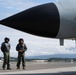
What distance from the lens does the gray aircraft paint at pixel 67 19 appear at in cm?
1088

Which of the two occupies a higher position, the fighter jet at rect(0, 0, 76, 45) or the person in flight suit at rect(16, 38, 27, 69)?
the fighter jet at rect(0, 0, 76, 45)

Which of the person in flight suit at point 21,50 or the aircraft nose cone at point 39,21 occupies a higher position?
the aircraft nose cone at point 39,21

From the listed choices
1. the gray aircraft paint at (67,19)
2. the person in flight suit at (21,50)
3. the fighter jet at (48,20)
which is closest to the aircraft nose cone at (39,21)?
the fighter jet at (48,20)

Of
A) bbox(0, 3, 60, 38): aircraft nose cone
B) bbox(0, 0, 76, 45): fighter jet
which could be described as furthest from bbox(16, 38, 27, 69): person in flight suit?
bbox(0, 3, 60, 38): aircraft nose cone

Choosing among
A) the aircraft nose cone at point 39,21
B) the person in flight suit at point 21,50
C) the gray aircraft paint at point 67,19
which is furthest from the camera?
the person in flight suit at point 21,50

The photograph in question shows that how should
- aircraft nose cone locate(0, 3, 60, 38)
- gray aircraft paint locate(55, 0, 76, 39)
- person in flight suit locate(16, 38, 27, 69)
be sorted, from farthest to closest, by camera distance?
person in flight suit locate(16, 38, 27, 69), gray aircraft paint locate(55, 0, 76, 39), aircraft nose cone locate(0, 3, 60, 38)

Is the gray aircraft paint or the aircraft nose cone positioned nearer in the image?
the aircraft nose cone

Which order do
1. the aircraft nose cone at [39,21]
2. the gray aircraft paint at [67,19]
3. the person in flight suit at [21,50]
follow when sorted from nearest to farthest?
the aircraft nose cone at [39,21] → the gray aircraft paint at [67,19] → the person in flight suit at [21,50]

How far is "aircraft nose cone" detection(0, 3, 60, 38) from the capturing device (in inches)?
421

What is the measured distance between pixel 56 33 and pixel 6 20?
180cm

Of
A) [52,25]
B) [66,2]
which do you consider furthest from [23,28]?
[66,2]

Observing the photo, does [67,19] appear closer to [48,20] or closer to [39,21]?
[48,20]

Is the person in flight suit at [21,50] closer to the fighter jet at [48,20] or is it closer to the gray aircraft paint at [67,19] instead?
the fighter jet at [48,20]

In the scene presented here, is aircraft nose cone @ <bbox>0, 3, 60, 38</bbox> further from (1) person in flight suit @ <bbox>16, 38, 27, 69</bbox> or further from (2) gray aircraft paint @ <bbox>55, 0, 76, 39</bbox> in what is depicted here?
(1) person in flight suit @ <bbox>16, 38, 27, 69</bbox>
